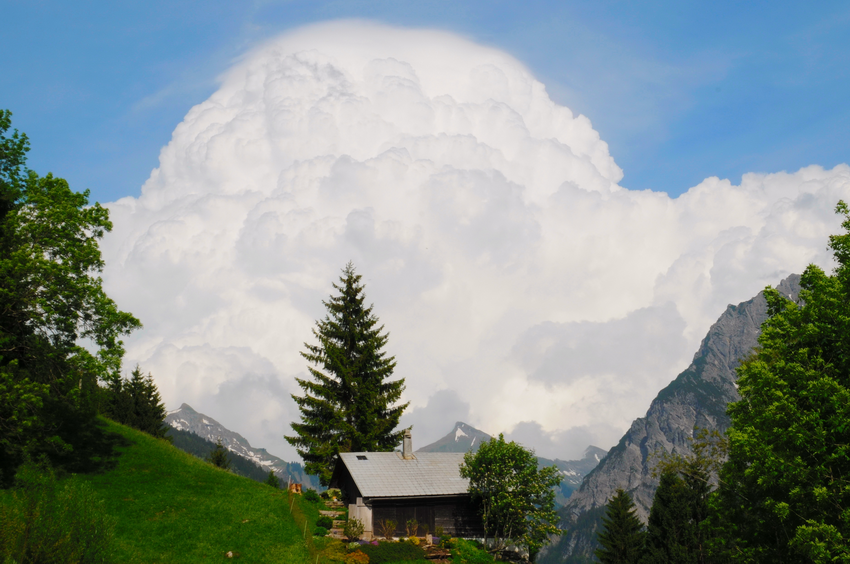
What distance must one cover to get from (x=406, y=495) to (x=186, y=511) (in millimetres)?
12832

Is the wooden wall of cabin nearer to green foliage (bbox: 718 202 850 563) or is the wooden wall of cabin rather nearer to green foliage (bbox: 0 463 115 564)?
green foliage (bbox: 718 202 850 563)

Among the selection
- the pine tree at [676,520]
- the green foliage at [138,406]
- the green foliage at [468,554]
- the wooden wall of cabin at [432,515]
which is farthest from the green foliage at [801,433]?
the green foliage at [138,406]

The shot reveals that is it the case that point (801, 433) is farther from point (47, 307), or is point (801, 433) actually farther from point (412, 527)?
point (47, 307)

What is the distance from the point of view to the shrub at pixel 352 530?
3441cm

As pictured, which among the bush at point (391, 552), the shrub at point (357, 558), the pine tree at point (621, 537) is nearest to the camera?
the shrub at point (357, 558)

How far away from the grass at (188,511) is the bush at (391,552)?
327 cm

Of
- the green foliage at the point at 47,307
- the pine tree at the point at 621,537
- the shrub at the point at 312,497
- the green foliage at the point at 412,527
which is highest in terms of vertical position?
the green foliage at the point at 47,307

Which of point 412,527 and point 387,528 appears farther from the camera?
point 412,527

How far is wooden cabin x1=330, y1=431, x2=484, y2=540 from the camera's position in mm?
36969

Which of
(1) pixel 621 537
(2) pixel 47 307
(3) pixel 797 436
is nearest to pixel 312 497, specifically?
(2) pixel 47 307

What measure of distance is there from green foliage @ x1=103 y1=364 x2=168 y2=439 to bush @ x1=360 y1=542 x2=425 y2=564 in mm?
43629

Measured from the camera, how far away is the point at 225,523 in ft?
105

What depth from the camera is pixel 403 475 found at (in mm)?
39531

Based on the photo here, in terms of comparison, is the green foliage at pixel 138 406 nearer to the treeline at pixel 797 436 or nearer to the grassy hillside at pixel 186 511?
the grassy hillside at pixel 186 511
